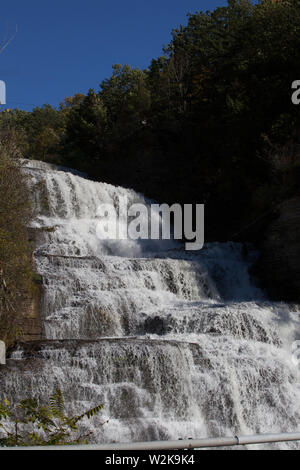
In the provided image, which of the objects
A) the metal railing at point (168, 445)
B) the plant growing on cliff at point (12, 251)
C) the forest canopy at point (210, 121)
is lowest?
the metal railing at point (168, 445)

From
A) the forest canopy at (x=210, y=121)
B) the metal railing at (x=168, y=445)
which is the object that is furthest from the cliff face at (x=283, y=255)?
the metal railing at (x=168, y=445)

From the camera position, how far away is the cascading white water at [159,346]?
1007cm

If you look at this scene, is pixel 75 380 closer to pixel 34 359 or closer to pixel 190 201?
pixel 34 359

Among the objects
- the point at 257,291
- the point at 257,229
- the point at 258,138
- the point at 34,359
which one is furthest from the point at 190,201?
the point at 34,359

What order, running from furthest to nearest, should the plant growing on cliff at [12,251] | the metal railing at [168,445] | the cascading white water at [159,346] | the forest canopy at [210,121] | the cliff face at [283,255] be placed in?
the forest canopy at [210,121]
the cliff face at [283,255]
the plant growing on cliff at [12,251]
the cascading white water at [159,346]
the metal railing at [168,445]

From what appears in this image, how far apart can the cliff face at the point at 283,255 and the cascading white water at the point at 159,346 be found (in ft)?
2.10

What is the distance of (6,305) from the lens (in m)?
11.6

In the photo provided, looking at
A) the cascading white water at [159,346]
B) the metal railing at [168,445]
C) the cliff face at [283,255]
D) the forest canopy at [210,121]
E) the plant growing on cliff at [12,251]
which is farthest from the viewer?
the forest canopy at [210,121]

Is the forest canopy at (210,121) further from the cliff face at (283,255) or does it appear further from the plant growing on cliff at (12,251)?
the plant growing on cliff at (12,251)

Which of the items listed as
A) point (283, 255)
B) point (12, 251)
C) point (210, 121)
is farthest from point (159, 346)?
point (210, 121)

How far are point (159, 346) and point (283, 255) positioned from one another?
922 centimetres

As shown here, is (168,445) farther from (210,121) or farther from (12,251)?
(210,121)

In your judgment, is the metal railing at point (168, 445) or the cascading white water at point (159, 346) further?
the cascading white water at point (159, 346)

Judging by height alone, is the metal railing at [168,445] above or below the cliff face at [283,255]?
below
